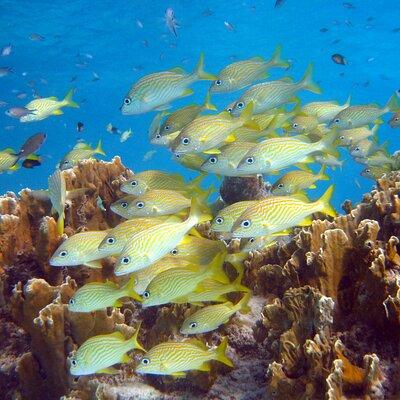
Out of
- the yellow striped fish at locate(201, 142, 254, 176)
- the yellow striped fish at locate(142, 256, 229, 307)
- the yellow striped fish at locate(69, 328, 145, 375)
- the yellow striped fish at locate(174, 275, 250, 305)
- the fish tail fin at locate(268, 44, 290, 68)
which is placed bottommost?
the yellow striped fish at locate(69, 328, 145, 375)

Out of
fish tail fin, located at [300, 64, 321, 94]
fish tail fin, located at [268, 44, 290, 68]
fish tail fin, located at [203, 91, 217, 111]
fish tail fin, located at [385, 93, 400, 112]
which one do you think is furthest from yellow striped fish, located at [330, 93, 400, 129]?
fish tail fin, located at [203, 91, 217, 111]

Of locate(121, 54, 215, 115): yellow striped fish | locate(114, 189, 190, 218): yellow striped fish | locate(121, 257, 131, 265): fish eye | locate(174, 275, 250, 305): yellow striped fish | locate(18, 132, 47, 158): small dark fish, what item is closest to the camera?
locate(121, 257, 131, 265): fish eye

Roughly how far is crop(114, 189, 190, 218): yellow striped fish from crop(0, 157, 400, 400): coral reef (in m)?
1.02

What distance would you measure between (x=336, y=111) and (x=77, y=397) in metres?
5.76

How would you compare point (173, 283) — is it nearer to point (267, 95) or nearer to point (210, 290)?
point (210, 290)

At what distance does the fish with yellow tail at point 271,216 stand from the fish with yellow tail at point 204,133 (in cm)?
128

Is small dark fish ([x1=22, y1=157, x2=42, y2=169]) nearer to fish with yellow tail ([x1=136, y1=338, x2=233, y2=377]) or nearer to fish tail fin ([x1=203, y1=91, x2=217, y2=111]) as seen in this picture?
fish tail fin ([x1=203, y1=91, x2=217, y2=111])

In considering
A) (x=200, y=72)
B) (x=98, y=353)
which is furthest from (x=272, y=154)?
(x=98, y=353)

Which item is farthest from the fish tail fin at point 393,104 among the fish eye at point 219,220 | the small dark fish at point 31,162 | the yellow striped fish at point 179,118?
the small dark fish at point 31,162

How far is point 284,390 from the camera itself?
3.27 m

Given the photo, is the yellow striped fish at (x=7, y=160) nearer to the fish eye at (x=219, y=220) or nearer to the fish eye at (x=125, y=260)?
the fish eye at (x=219, y=220)

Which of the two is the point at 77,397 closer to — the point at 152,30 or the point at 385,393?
the point at 385,393

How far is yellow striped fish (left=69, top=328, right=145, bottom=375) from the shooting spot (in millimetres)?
3496

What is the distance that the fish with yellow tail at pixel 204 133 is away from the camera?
4.62 m
